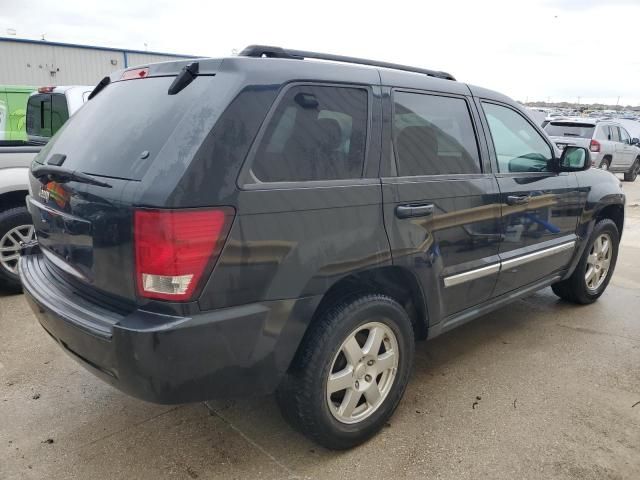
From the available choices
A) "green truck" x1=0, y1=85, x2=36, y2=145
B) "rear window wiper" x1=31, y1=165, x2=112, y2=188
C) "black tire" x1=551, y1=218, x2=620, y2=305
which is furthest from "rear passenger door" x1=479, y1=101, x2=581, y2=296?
"green truck" x1=0, y1=85, x2=36, y2=145

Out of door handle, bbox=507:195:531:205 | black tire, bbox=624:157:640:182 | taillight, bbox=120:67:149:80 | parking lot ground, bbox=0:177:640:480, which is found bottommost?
black tire, bbox=624:157:640:182

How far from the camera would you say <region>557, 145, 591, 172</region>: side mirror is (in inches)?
148

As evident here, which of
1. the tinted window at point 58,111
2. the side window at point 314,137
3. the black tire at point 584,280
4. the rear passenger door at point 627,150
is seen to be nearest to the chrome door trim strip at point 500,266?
the black tire at point 584,280

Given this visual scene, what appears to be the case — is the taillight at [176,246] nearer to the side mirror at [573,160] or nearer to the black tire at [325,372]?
the black tire at [325,372]

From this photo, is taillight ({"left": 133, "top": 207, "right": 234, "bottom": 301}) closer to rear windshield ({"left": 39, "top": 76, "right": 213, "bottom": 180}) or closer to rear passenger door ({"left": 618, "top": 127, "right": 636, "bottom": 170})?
rear windshield ({"left": 39, "top": 76, "right": 213, "bottom": 180})

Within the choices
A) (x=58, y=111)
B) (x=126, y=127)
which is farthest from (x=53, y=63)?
(x=126, y=127)

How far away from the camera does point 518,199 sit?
3.33 m

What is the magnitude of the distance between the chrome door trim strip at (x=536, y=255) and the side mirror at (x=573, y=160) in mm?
568

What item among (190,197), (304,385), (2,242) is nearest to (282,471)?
(304,385)

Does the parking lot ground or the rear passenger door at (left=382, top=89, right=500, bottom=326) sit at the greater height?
the rear passenger door at (left=382, top=89, right=500, bottom=326)

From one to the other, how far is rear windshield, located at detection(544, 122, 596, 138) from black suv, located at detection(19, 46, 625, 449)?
40.7ft

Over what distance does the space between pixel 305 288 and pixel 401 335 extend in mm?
757

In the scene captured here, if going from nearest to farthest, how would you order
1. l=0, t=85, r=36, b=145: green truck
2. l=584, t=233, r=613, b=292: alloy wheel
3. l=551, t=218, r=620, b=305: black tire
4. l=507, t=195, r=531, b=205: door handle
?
l=507, t=195, r=531, b=205: door handle < l=551, t=218, r=620, b=305: black tire < l=584, t=233, r=613, b=292: alloy wheel < l=0, t=85, r=36, b=145: green truck

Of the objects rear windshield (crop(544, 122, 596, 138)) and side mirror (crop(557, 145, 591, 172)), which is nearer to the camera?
side mirror (crop(557, 145, 591, 172))
